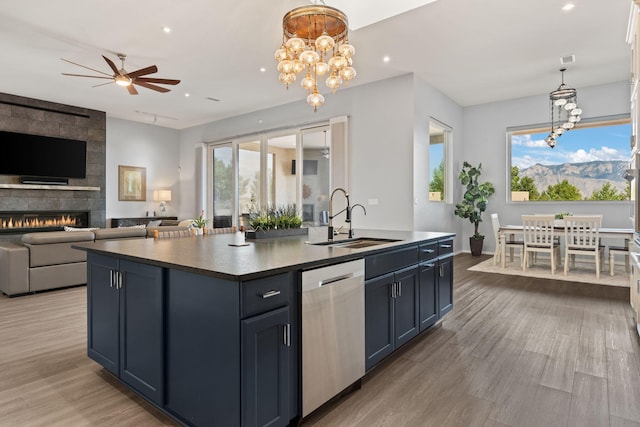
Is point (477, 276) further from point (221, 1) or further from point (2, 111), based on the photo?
point (2, 111)

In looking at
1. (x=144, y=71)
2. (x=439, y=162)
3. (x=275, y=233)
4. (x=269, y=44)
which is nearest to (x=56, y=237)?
(x=144, y=71)

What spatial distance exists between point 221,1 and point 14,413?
155 inches

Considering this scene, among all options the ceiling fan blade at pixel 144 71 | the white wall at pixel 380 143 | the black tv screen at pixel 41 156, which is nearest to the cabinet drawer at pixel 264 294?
the ceiling fan blade at pixel 144 71

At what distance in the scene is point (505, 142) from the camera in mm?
7699

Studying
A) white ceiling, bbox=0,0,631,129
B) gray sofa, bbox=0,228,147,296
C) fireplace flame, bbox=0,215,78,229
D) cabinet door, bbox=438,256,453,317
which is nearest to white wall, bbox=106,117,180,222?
fireplace flame, bbox=0,215,78,229

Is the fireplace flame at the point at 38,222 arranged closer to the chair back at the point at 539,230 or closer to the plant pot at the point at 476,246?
the plant pot at the point at 476,246

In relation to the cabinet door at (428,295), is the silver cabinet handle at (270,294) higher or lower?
higher

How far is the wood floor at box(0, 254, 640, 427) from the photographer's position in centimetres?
187

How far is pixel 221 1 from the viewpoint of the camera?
12.7 ft

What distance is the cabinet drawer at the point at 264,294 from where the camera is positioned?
146cm

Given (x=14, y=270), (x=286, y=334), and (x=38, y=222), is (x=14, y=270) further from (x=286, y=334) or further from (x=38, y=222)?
(x=286, y=334)

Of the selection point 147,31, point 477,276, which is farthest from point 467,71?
point 147,31

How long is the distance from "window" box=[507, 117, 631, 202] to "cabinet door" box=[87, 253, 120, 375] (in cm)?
786

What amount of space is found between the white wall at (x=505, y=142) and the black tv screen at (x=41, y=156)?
8447mm
